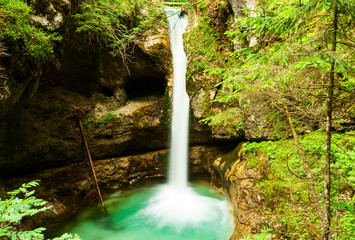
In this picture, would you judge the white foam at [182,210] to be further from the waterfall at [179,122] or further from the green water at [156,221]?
the waterfall at [179,122]

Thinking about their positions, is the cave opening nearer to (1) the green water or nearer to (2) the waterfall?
(2) the waterfall

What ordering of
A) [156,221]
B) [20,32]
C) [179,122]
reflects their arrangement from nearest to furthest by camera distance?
[20,32] → [156,221] → [179,122]

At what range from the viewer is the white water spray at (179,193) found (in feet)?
19.8

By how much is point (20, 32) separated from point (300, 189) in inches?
272

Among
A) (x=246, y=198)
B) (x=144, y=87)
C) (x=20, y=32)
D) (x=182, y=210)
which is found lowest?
(x=182, y=210)

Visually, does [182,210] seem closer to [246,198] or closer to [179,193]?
[179,193]

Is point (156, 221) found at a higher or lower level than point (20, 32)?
lower

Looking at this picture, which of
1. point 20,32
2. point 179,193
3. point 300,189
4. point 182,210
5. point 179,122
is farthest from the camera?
point 179,122

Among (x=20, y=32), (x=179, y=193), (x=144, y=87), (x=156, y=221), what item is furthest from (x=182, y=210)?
(x=20, y=32)

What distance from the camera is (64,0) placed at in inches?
225

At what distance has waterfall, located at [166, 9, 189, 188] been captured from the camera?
8852 mm

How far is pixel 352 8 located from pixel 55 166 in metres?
9.97

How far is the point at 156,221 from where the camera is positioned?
6.15 metres

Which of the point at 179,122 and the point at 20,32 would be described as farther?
the point at 179,122
